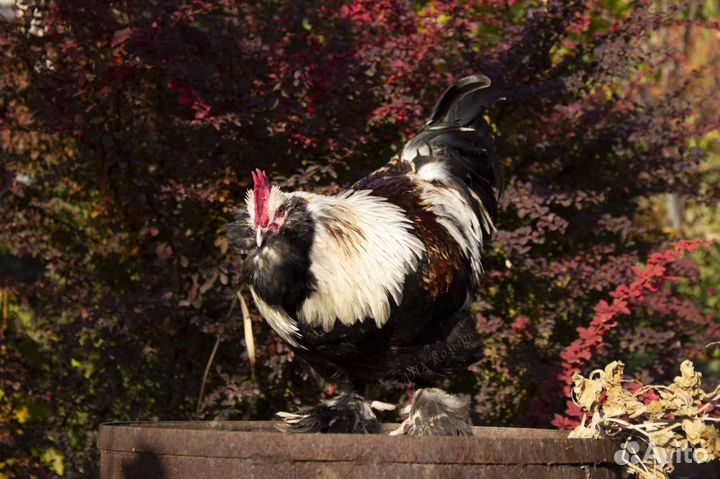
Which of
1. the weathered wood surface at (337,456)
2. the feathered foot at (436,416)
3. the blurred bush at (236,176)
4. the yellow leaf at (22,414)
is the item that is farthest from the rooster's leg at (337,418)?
the yellow leaf at (22,414)

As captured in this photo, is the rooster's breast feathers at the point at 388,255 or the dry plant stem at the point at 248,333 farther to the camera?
the dry plant stem at the point at 248,333

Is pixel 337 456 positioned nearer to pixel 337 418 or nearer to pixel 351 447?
pixel 351 447

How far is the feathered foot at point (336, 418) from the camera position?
12.3 ft

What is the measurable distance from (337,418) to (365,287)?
2.18ft

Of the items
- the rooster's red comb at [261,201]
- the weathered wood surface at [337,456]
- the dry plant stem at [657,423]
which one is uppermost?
the rooster's red comb at [261,201]

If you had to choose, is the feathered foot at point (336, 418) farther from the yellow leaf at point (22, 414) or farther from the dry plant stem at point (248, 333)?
the yellow leaf at point (22, 414)

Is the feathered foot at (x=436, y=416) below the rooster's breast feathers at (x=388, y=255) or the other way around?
below

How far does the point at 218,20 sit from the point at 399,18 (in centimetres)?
101

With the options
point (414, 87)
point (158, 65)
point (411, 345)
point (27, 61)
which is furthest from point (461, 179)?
point (27, 61)

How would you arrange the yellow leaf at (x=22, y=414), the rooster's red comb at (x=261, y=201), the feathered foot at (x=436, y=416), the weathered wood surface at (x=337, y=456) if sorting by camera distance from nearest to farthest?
the weathered wood surface at (x=337, y=456)
the rooster's red comb at (x=261, y=201)
the feathered foot at (x=436, y=416)
the yellow leaf at (x=22, y=414)

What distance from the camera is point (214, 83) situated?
4746mm

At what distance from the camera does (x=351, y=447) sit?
8.29 feet

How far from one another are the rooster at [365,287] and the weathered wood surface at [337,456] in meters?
0.76

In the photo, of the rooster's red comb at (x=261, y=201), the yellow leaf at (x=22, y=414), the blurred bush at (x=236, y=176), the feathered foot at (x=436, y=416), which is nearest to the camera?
the rooster's red comb at (x=261, y=201)
